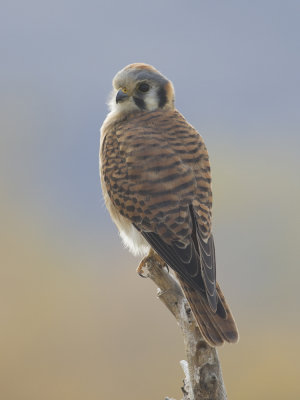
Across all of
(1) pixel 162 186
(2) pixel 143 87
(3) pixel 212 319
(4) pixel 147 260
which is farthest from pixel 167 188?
(2) pixel 143 87

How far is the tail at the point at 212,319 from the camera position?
2.40 meters

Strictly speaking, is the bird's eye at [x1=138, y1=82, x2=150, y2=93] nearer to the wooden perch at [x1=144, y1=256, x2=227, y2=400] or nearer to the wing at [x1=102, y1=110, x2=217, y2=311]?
the wing at [x1=102, y1=110, x2=217, y2=311]

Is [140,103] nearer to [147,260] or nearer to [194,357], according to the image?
[147,260]

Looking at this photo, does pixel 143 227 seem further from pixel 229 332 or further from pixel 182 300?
pixel 229 332

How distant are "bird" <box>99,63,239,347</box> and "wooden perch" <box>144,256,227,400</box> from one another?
0.10m

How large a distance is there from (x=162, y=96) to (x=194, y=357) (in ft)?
4.98

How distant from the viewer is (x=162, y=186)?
2807 mm

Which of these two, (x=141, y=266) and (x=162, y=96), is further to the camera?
(x=162, y=96)

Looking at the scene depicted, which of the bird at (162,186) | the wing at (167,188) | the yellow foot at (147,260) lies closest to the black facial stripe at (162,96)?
the bird at (162,186)

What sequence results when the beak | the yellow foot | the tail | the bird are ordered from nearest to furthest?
the tail < the bird < the yellow foot < the beak

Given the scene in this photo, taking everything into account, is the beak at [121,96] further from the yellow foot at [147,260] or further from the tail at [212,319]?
the tail at [212,319]

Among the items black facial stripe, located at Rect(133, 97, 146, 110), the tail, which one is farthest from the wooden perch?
black facial stripe, located at Rect(133, 97, 146, 110)

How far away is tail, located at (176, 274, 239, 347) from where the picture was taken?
2.40m

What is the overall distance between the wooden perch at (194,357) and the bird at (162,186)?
96 mm
